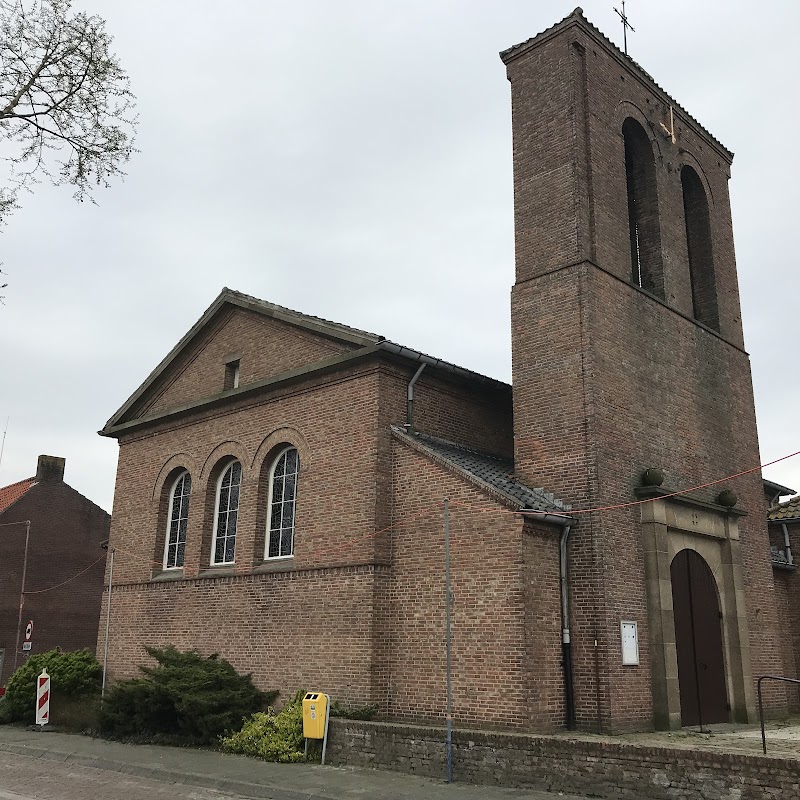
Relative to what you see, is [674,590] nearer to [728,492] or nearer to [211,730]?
[728,492]

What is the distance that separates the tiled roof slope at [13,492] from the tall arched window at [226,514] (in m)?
17.6

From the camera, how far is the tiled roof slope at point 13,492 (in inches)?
1284

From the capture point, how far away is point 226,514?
1798cm

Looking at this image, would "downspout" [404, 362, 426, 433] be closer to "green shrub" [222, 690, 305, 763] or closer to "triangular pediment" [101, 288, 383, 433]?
"triangular pediment" [101, 288, 383, 433]

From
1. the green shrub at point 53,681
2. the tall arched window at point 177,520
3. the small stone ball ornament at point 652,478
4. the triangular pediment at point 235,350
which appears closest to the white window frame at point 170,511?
the tall arched window at point 177,520

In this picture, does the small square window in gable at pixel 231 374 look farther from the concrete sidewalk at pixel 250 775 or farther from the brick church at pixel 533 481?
the concrete sidewalk at pixel 250 775

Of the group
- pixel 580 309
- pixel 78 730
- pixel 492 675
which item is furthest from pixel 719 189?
pixel 78 730

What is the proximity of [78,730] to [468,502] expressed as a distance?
924 centimetres

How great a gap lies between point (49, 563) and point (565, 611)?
25.9m

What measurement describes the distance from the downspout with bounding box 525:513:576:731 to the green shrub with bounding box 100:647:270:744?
5.23 metres

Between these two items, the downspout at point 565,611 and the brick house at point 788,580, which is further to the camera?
the brick house at point 788,580

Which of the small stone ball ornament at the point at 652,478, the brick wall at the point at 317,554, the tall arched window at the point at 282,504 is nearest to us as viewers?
the brick wall at the point at 317,554

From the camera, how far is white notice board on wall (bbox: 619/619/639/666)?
13.0 meters

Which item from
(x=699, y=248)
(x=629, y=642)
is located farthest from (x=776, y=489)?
(x=629, y=642)
